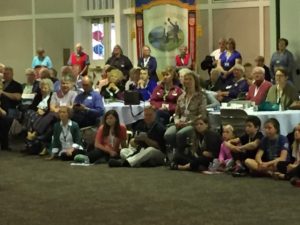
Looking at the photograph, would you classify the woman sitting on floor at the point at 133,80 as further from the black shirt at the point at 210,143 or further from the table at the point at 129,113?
the black shirt at the point at 210,143

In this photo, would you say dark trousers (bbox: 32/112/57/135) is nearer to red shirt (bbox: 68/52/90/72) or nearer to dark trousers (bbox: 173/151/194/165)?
→ dark trousers (bbox: 173/151/194/165)

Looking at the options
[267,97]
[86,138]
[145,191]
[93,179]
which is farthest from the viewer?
[86,138]

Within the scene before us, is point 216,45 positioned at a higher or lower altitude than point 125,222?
higher

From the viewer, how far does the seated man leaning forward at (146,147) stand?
826 cm

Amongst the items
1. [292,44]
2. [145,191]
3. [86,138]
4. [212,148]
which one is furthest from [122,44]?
[145,191]

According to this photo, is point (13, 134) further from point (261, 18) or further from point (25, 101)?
point (261, 18)

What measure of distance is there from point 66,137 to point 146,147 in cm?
112

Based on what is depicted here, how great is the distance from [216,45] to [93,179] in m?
7.17

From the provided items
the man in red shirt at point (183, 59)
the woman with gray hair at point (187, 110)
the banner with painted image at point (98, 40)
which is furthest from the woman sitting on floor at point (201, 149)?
the banner with painted image at point (98, 40)

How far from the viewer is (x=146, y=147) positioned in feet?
27.7

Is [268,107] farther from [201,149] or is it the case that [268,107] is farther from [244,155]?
[201,149]

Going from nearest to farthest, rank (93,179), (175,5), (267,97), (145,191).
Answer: (145,191) → (93,179) → (267,97) → (175,5)

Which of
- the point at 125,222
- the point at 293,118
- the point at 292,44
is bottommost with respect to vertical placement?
the point at 125,222

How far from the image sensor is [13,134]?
11.2 meters
